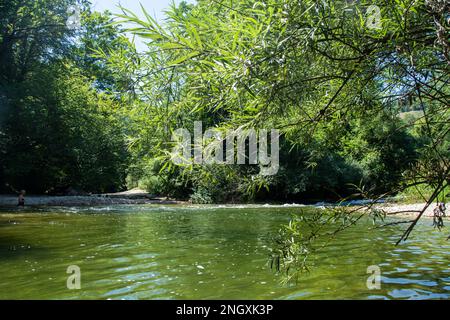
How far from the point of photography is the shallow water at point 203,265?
539cm

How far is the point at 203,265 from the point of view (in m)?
7.18

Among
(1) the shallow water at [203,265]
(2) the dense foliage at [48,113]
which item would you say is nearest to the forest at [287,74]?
(1) the shallow water at [203,265]

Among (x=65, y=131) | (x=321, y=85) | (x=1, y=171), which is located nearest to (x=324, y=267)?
(x=321, y=85)

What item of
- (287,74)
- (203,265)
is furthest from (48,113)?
(287,74)

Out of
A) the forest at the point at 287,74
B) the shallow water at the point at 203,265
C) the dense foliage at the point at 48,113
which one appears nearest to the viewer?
the forest at the point at 287,74

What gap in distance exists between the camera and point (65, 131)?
3034 centimetres

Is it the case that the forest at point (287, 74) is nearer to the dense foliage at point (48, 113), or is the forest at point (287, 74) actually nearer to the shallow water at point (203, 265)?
the shallow water at point (203, 265)

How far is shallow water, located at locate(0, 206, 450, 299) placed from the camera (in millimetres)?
5395

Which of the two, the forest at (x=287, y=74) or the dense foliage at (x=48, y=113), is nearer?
the forest at (x=287, y=74)

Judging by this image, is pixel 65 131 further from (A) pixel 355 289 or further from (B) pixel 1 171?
(A) pixel 355 289

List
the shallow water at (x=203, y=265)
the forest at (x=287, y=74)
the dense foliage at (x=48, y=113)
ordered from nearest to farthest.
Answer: the forest at (x=287, y=74), the shallow water at (x=203, y=265), the dense foliage at (x=48, y=113)

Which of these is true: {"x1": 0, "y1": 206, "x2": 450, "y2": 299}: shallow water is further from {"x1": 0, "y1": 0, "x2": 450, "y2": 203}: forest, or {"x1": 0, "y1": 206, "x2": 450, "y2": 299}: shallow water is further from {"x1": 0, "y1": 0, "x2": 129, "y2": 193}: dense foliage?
{"x1": 0, "y1": 0, "x2": 129, "y2": 193}: dense foliage

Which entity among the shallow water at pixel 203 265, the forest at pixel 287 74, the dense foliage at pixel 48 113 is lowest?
Answer: the shallow water at pixel 203 265
